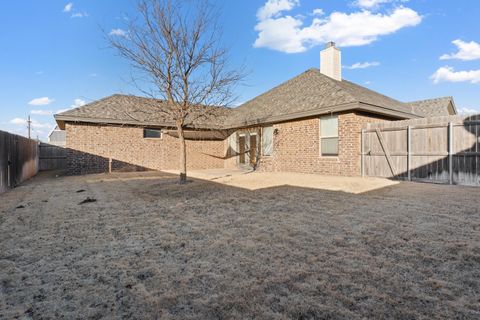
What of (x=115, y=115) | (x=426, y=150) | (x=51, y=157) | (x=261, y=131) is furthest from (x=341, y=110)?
(x=51, y=157)

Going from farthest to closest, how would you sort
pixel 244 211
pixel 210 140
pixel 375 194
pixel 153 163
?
1. pixel 210 140
2. pixel 153 163
3. pixel 375 194
4. pixel 244 211

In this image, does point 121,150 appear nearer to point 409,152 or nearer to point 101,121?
point 101,121

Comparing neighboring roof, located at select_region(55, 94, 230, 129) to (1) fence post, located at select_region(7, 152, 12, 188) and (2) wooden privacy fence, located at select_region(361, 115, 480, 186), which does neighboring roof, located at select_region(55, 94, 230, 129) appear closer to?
(1) fence post, located at select_region(7, 152, 12, 188)

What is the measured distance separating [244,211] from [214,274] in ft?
8.21

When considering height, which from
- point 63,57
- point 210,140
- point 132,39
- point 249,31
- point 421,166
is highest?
point 249,31

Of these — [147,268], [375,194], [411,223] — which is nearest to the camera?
[147,268]

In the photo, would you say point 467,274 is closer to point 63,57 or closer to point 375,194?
point 375,194

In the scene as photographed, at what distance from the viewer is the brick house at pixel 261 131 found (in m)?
10.3

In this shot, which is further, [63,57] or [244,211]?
[63,57]

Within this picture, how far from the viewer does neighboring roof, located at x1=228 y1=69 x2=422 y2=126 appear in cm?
1007

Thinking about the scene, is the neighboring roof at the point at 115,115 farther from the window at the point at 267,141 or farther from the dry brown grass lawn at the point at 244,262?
the dry brown grass lawn at the point at 244,262

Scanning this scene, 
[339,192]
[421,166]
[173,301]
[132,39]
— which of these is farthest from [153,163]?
[173,301]

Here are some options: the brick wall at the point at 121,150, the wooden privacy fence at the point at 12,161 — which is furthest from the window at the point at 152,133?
the wooden privacy fence at the point at 12,161

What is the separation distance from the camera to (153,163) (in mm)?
15125
